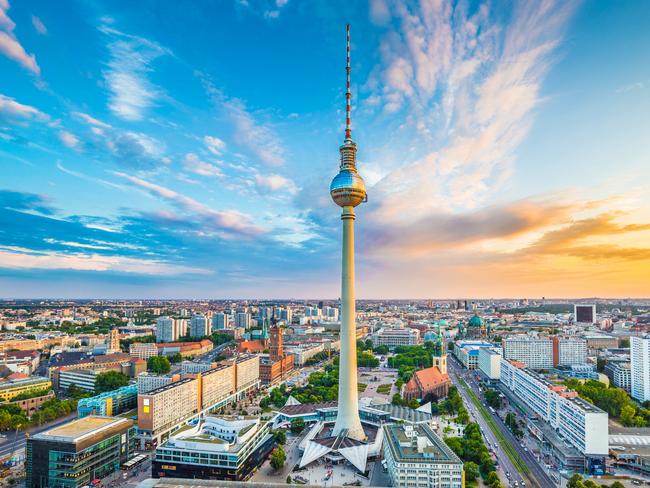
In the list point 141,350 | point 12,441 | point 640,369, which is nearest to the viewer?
point 12,441

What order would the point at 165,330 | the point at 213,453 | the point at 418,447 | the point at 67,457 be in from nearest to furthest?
1. the point at 418,447
2. the point at 67,457
3. the point at 213,453
4. the point at 165,330

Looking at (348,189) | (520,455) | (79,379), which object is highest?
(348,189)

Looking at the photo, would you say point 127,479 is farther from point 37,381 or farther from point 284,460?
point 37,381

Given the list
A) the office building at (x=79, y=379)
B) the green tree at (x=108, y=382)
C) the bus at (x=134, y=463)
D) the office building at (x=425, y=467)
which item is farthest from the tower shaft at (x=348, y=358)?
the office building at (x=79, y=379)

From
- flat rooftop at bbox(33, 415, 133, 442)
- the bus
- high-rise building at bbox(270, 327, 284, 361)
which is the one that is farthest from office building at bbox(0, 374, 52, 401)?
high-rise building at bbox(270, 327, 284, 361)

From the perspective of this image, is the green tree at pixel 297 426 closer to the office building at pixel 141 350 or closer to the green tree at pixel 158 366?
the green tree at pixel 158 366

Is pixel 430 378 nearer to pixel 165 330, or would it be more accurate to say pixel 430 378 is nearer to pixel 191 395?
pixel 191 395

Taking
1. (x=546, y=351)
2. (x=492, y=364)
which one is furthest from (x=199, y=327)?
(x=546, y=351)
